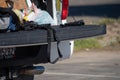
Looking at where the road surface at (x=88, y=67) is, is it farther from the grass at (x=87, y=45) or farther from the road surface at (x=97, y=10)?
the road surface at (x=97, y=10)

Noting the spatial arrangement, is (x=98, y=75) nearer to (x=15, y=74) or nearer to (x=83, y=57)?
(x=83, y=57)

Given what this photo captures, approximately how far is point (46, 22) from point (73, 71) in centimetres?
440

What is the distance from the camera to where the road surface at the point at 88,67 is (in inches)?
453

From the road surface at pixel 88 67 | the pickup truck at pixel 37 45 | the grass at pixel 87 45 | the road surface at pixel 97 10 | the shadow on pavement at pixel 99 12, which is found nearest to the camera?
the pickup truck at pixel 37 45

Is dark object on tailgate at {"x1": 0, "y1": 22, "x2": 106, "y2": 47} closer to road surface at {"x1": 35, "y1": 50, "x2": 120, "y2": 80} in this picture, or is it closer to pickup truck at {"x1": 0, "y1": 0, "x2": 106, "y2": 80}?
pickup truck at {"x1": 0, "y1": 0, "x2": 106, "y2": 80}

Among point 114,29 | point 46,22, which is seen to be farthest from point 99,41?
point 46,22

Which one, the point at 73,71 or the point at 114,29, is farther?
the point at 114,29

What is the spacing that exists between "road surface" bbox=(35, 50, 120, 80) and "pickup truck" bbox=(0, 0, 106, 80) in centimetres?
315

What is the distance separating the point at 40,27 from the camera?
7.64 m

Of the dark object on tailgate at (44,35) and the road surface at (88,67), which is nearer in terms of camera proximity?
the dark object on tailgate at (44,35)

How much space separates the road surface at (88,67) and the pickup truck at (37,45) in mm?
3148

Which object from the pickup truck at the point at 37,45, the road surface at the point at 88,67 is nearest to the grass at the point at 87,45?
the road surface at the point at 88,67

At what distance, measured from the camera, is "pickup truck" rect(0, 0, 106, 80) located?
7.20 m

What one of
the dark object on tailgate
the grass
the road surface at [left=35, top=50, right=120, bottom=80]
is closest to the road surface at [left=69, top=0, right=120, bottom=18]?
the grass
